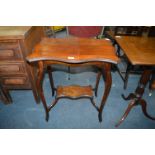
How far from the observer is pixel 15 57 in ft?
4.62

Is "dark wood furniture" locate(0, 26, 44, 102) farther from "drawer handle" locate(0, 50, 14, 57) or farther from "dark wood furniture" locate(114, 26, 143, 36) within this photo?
"dark wood furniture" locate(114, 26, 143, 36)

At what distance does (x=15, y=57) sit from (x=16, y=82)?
0.33 m

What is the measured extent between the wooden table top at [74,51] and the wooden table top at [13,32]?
20 centimetres

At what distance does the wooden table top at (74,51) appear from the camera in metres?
1.03

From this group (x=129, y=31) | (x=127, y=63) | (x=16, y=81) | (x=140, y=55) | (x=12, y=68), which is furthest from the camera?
(x=127, y=63)

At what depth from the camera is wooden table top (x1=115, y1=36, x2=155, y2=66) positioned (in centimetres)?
116

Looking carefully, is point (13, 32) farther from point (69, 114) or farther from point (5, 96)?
point (69, 114)

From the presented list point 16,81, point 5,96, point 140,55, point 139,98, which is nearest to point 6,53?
point 16,81

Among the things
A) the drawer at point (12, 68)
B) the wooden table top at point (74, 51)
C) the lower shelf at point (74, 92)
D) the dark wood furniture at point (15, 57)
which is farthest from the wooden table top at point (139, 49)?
the drawer at point (12, 68)

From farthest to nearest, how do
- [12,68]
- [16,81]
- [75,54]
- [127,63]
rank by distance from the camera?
[127,63] → [16,81] → [12,68] → [75,54]

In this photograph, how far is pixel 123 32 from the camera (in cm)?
198

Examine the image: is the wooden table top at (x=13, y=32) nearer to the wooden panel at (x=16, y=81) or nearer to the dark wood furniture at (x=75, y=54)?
the dark wood furniture at (x=75, y=54)
